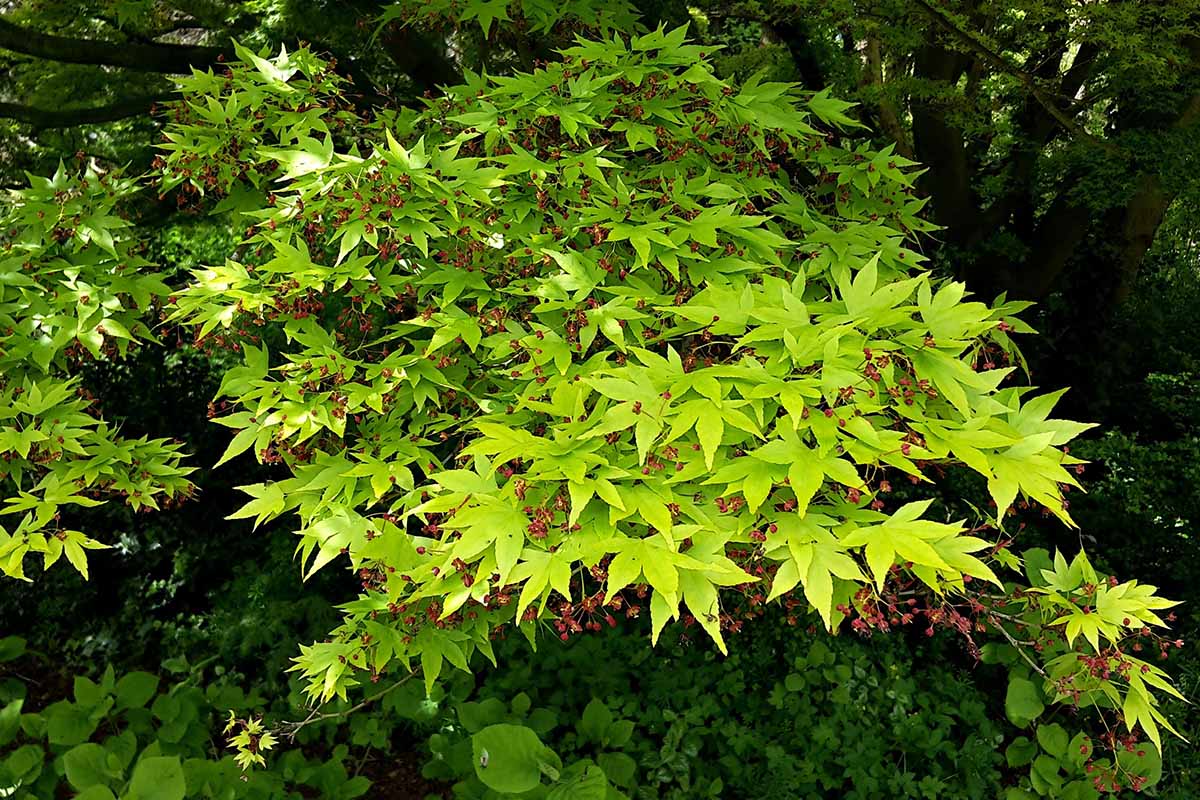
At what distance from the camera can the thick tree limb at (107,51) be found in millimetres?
3834

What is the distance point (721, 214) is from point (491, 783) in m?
2.09

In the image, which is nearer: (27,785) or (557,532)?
(557,532)

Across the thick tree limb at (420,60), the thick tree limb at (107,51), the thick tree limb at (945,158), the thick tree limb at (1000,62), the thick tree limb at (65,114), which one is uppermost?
the thick tree limb at (1000,62)

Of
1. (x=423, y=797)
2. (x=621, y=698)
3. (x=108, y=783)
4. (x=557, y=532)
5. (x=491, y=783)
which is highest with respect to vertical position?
(x=557, y=532)

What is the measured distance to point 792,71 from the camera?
4031mm

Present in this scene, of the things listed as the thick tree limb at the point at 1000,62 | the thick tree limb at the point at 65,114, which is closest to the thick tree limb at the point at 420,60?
the thick tree limb at the point at 65,114

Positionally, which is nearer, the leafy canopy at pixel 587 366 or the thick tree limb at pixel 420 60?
the leafy canopy at pixel 587 366

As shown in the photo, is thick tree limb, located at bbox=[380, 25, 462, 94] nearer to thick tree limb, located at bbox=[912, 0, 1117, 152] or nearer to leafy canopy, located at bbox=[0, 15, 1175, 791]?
leafy canopy, located at bbox=[0, 15, 1175, 791]

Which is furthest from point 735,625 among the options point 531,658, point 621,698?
point 531,658

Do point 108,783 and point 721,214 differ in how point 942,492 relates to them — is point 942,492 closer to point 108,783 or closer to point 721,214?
point 721,214

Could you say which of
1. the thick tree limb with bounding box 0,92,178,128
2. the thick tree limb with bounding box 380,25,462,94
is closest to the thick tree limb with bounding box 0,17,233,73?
the thick tree limb with bounding box 0,92,178,128

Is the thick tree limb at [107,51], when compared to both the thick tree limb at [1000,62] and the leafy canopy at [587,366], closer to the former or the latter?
the leafy canopy at [587,366]

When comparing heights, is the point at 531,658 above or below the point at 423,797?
above

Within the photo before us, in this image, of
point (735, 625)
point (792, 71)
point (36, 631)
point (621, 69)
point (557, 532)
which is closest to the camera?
point (557, 532)
